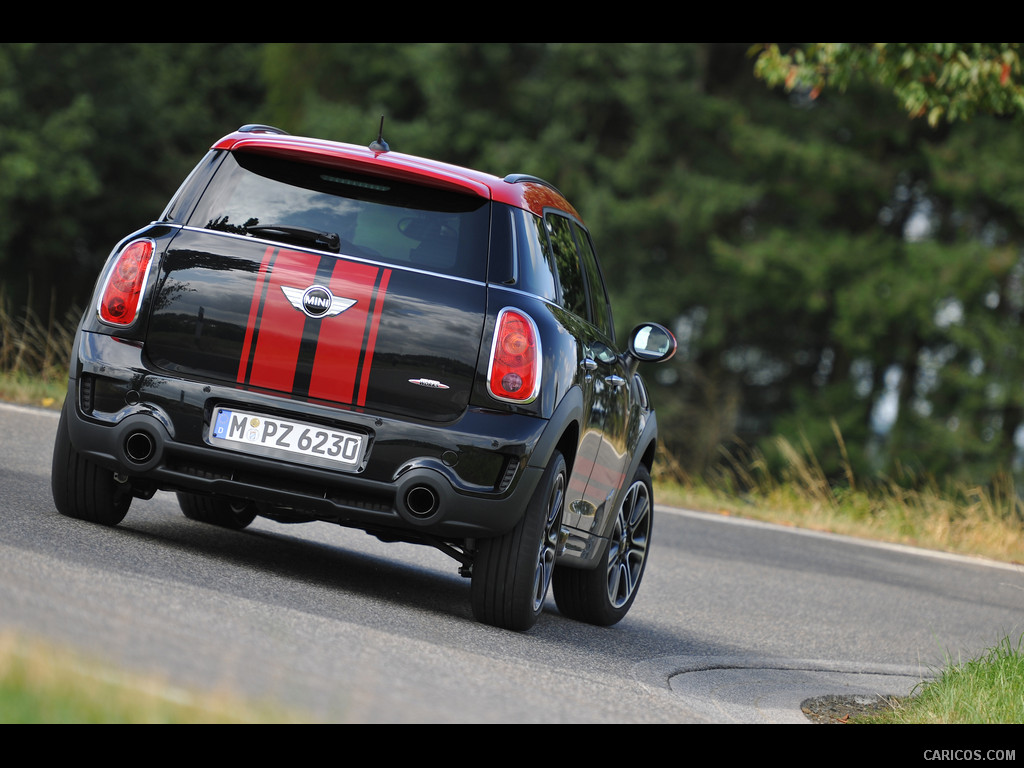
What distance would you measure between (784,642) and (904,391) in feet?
94.4

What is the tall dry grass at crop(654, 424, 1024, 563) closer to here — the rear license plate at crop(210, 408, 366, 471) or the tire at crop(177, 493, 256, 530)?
the tire at crop(177, 493, 256, 530)

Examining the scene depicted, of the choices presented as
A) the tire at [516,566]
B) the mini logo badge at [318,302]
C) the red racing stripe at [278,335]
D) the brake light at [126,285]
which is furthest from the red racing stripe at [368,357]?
the brake light at [126,285]

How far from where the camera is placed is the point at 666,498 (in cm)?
1443

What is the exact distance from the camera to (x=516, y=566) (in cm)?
566

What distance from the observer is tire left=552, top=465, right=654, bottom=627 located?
7.01 meters

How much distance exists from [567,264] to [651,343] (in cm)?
72

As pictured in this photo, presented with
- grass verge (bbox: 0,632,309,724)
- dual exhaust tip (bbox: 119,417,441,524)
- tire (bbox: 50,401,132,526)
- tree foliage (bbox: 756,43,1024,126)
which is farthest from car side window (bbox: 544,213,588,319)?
tree foliage (bbox: 756,43,1024,126)

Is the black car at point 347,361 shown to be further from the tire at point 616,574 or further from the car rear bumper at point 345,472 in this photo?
the tire at point 616,574

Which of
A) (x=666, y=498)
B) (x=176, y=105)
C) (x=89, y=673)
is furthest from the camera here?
(x=176, y=105)

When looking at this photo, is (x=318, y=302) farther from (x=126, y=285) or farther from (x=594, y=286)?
(x=594, y=286)
